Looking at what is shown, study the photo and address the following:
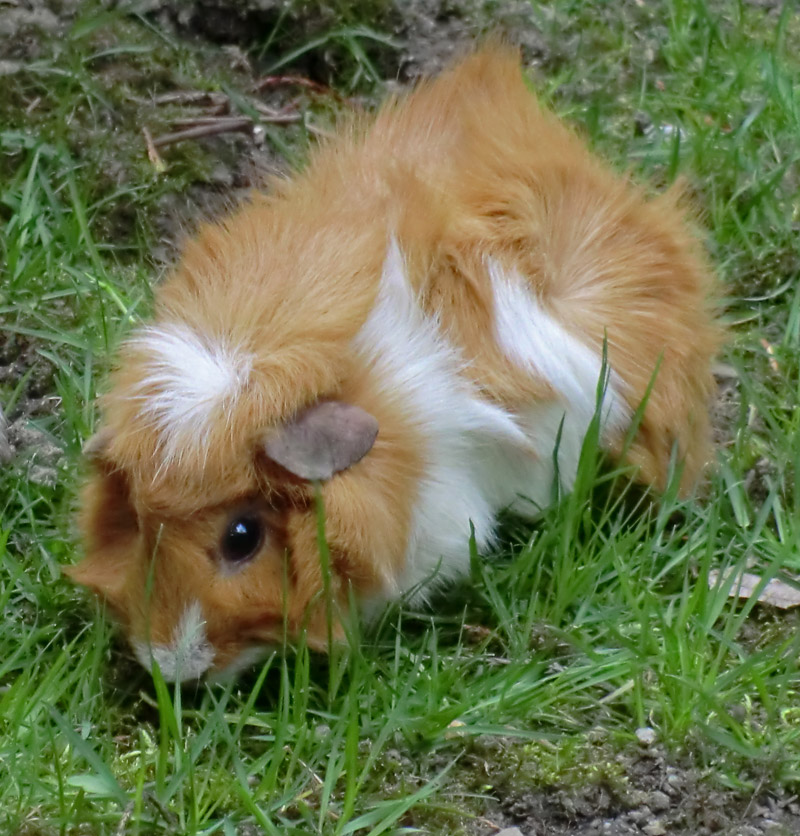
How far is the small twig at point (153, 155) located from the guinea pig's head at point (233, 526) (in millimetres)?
1423

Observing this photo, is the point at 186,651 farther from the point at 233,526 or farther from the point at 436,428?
the point at 436,428

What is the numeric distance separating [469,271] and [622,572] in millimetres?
622

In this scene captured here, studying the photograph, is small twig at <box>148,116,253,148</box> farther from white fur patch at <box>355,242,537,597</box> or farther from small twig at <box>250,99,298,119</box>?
white fur patch at <box>355,242,537,597</box>

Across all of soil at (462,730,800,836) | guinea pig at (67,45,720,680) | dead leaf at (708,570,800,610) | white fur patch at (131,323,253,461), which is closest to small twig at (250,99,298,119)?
guinea pig at (67,45,720,680)

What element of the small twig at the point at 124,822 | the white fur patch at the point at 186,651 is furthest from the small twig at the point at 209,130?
the small twig at the point at 124,822

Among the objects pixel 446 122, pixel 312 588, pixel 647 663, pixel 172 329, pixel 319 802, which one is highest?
pixel 446 122

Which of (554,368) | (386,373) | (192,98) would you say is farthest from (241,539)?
(192,98)

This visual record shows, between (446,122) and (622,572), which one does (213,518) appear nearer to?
(622,572)

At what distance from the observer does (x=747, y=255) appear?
10.0ft

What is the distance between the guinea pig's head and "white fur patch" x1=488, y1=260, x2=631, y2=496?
15.2 inches

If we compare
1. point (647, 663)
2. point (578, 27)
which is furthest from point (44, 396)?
point (578, 27)

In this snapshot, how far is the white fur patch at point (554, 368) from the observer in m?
2.12

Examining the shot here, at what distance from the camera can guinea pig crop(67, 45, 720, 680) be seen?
184 cm

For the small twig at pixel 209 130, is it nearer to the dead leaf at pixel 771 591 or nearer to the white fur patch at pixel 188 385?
the white fur patch at pixel 188 385
